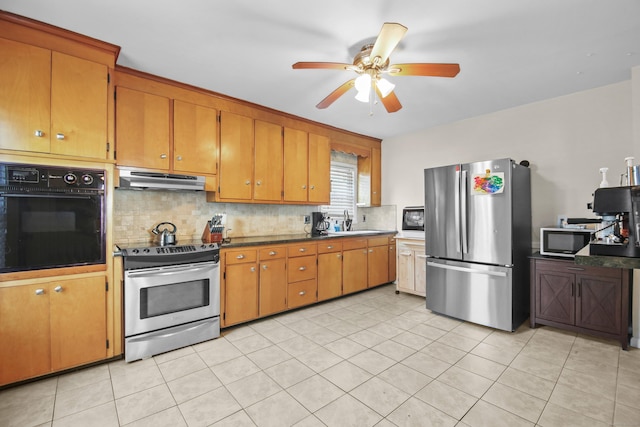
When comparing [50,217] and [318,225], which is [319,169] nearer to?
[318,225]

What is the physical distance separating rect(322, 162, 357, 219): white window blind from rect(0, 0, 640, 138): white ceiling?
5.99 ft

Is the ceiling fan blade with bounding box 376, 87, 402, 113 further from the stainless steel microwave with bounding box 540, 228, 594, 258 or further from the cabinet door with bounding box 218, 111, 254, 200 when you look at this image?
the stainless steel microwave with bounding box 540, 228, 594, 258

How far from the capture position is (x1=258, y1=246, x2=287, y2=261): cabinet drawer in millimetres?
3279

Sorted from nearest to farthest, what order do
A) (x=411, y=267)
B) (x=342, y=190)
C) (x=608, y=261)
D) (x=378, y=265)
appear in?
(x=608, y=261) < (x=411, y=267) < (x=378, y=265) < (x=342, y=190)

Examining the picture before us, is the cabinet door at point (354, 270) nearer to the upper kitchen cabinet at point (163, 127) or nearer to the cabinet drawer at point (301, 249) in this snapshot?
the cabinet drawer at point (301, 249)

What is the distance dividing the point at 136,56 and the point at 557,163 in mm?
4530

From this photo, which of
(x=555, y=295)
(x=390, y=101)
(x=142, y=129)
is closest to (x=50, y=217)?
(x=142, y=129)

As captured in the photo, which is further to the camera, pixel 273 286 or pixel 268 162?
pixel 268 162

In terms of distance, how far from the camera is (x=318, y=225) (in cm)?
430

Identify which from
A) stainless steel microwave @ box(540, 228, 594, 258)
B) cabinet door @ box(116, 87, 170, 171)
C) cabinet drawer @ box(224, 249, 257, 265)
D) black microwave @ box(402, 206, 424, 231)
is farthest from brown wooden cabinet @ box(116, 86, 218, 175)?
stainless steel microwave @ box(540, 228, 594, 258)

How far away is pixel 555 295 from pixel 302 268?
274cm

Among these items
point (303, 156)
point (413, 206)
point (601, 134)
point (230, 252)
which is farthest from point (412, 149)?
point (230, 252)

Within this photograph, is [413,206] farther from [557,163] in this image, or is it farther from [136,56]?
[136,56]

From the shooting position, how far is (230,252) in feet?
9.98
